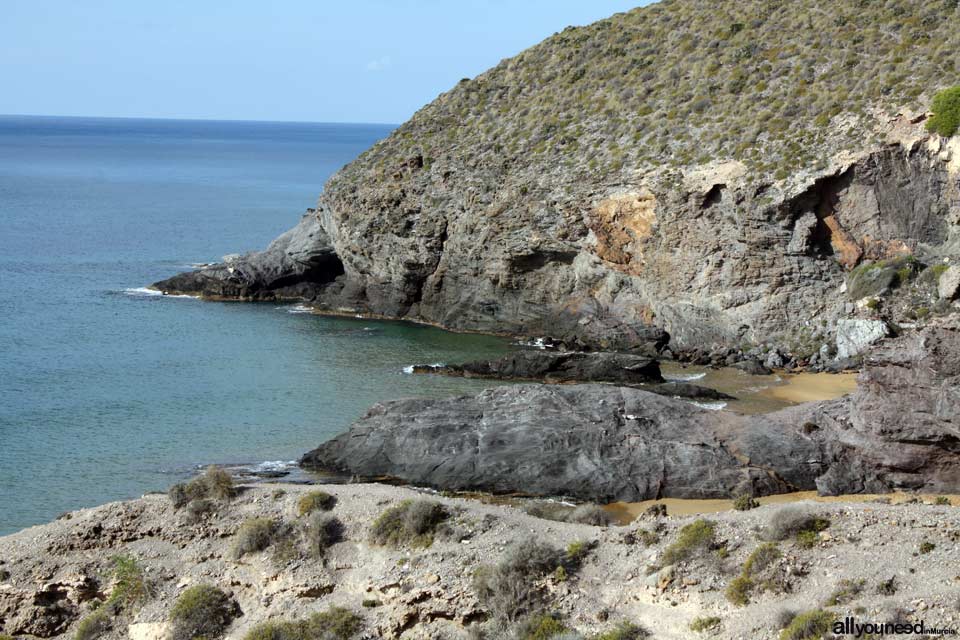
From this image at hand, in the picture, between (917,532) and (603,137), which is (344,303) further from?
(917,532)

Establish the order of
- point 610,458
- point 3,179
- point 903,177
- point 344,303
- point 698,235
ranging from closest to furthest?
1. point 610,458
2. point 903,177
3. point 698,235
4. point 344,303
5. point 3,179

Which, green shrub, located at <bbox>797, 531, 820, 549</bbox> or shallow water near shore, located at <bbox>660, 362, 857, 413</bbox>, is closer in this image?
green shrub, located at <bbox>797, 531, 820, 549</bbox>

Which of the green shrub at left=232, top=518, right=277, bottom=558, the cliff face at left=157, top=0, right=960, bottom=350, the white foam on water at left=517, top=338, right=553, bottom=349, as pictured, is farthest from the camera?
the white foam on water at left=517, top=338, right=553, bottom=349

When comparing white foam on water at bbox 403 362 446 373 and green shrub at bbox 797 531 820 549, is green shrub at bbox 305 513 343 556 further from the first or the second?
white foam on water at bbox 403 362 446 373

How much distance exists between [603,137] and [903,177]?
1782cm

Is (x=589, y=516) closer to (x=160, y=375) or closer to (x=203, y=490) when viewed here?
(x=203, y=490)

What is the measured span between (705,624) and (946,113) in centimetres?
3743

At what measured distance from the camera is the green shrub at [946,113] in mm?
50219

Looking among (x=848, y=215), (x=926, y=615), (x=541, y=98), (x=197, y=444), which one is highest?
(x=541, y=98)

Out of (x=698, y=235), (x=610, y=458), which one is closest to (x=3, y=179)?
(x=698, y=235)

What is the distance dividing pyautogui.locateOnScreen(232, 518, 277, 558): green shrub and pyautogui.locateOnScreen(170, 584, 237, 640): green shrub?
137 cm

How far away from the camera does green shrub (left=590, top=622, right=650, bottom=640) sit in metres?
21.0

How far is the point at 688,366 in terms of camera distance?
53125 millimetres

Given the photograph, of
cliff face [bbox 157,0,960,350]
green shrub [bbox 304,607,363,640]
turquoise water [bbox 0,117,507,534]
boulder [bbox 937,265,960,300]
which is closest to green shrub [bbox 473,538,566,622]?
green shrub [bbox 304,607,363,640]
